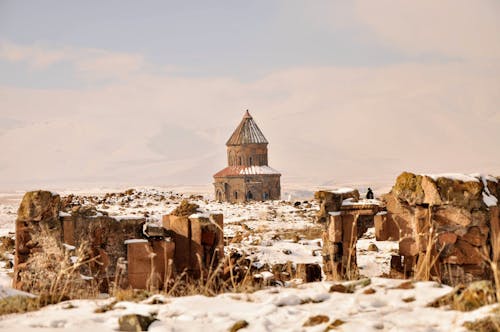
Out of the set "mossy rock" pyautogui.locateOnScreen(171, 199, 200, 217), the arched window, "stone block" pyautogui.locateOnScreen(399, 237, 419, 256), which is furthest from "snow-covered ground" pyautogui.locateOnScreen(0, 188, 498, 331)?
the arched window

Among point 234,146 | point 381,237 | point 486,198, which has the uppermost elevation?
point 234,146

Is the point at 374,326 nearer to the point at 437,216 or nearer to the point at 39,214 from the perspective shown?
the point at 437,216

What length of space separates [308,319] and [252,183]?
47240 millimetres

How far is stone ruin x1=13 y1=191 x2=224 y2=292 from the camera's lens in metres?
10.7

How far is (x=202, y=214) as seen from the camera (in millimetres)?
12070

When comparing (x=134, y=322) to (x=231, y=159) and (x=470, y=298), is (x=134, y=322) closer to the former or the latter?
(x=470, y=298)

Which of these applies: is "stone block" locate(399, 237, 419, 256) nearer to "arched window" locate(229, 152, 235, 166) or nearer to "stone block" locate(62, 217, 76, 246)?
"stone block" locate(62, 217, 76, 246)

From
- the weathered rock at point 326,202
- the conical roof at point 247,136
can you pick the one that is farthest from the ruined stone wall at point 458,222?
the conical roof at point 247,136

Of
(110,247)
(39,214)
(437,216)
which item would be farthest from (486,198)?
(39,214)

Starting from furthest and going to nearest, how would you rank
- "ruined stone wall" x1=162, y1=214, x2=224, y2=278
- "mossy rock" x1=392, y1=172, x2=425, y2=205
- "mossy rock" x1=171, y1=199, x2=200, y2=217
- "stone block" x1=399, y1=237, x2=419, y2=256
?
"mossy rock" x1=171, y1=199, x2=200, y2=217
"ruined stone wall" x1=162, y1=214, x2=224, y2=278
"stone block" x1=399, y1=237, x2=419, y2=256
"mossy rock" x1=392, y1=172, x2=425, y2=205

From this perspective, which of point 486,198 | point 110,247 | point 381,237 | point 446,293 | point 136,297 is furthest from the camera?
point 381,237

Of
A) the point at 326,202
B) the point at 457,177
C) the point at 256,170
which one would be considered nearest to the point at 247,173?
the point at 256,170

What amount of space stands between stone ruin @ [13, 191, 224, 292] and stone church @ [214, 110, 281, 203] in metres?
39.6

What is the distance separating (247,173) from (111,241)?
40.6m
